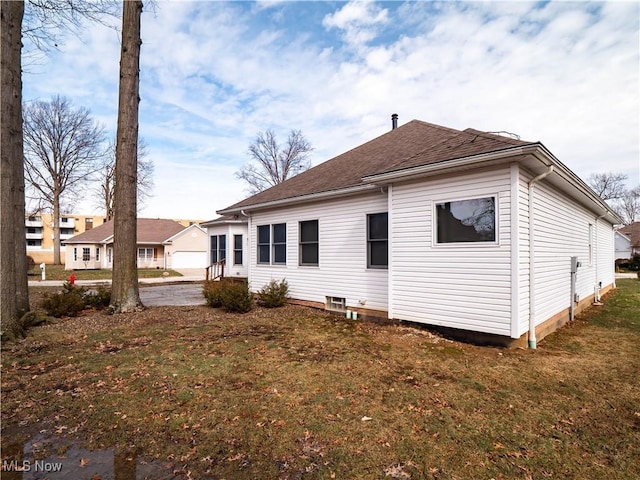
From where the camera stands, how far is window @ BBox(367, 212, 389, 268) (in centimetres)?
768

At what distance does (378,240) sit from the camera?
25.5ft

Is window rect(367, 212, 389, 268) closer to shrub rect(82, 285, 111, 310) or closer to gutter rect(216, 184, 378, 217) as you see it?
gutter rect(216, 184, 378, 217)

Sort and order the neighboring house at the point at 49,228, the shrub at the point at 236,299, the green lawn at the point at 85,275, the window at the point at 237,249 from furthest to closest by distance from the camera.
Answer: the neighboring house at the point at 49,228 < the green lawn at the point at 85,275 < the window at the point at 237,249 < the shrub at the point at 236,299

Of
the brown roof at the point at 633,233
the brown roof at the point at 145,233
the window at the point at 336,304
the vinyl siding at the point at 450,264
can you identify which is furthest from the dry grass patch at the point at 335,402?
the brown roof at the point at 633,233

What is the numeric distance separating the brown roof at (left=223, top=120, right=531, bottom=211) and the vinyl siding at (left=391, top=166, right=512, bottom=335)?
0.53 m

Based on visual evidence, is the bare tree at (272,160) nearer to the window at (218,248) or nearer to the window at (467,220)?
the window at (218,248)

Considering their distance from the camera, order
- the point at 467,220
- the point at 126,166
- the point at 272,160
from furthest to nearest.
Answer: the point at 272,160 → the point at 126,166 → the point at 467,220

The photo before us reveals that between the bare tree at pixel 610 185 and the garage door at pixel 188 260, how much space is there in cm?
5075

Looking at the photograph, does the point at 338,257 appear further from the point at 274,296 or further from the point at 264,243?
the point at 264,243

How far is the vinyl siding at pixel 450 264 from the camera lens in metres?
5.46

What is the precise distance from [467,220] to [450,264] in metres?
0.88

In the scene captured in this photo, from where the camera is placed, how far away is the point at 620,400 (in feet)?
12.2

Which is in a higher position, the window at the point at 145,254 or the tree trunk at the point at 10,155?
the tree trunk at the point at 10,155

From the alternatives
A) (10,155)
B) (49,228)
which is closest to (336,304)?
(10,155)
